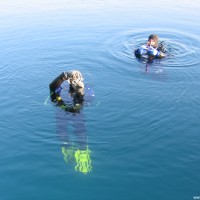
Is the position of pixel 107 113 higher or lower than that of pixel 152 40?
lower

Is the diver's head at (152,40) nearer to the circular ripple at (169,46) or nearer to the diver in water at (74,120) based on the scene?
the circular ripple at (169,46)

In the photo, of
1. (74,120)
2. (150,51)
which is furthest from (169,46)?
(74,120)

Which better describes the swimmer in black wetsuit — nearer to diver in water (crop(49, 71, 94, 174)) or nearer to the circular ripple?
diver in water (crop(49, 71, 94, 174))

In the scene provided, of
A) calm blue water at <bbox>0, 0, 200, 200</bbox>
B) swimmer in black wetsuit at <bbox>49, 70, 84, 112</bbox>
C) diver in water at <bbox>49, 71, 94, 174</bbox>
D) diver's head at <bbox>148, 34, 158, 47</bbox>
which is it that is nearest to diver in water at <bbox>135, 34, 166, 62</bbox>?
diver's head at <bbox>148, 34, 158, 47</bbox>

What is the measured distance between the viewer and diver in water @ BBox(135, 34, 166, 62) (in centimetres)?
1451

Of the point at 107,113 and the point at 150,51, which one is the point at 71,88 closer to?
the point at 107,113

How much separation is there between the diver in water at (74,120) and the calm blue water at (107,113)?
206 mm

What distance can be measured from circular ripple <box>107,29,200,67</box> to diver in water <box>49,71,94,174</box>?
15.8 feet

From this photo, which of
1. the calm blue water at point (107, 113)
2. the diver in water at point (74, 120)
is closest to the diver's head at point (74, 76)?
the diver in water at point (74, 120)

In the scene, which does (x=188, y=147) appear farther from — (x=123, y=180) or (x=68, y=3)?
(x=68, y=3)

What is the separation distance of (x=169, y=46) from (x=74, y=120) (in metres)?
8.59

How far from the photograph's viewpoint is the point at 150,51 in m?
14.6

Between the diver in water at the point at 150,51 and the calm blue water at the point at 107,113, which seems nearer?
the calm blue water at the point at 107,113

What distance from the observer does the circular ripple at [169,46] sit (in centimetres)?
1504
